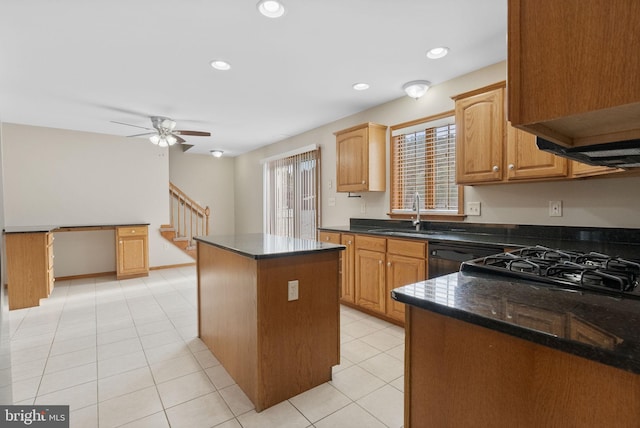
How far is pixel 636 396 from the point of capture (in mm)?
589

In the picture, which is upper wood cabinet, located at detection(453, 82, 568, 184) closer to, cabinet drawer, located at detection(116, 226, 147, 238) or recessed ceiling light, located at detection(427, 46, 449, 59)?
recessed ceiling light, located at detection(427, 46, 449, 59)

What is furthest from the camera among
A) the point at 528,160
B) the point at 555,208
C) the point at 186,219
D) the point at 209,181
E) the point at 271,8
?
the point at 209,181

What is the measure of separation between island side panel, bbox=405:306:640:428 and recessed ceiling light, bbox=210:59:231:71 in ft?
8.81

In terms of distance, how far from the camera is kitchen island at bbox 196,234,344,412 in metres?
1.83

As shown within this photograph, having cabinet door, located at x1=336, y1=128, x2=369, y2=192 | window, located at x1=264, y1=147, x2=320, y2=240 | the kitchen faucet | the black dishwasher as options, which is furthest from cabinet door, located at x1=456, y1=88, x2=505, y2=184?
window, located at x1=264, y1=147, x2=320, y2=240

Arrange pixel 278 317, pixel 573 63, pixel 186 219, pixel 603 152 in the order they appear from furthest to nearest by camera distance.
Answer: pixel 186 219 < pixel 278 317 < pixel 603 152 < pixel 573 63

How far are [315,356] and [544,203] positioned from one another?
2212mm

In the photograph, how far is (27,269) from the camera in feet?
11.9

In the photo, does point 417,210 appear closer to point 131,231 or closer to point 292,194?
point 292,194

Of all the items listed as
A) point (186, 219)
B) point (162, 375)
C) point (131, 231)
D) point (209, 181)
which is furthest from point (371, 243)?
point (209, 181)

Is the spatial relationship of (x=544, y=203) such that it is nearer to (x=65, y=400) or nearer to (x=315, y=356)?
(x=315, y=356)

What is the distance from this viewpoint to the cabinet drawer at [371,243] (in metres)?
3.06

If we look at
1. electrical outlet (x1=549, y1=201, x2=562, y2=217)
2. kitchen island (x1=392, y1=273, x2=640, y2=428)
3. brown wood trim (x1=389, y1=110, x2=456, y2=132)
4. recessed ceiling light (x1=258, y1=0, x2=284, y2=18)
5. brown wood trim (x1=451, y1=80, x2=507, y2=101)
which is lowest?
kitchen island (x1=392, y1=273, x2=640, y2=428)

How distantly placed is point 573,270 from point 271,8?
2159 mm
